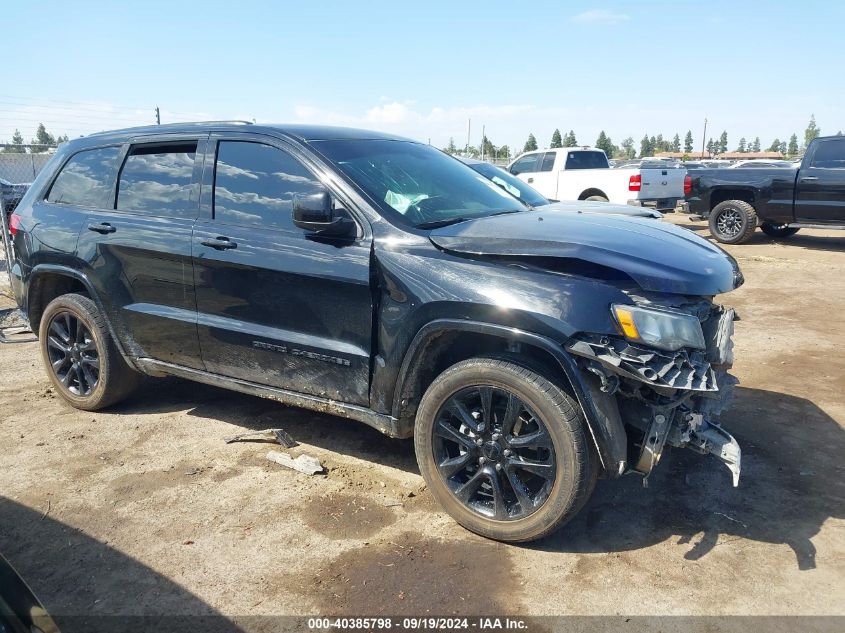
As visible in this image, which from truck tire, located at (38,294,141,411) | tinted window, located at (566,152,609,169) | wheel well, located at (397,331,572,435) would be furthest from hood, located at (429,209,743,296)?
tinted window, located at (566,152,609,169)

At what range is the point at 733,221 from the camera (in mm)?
13078

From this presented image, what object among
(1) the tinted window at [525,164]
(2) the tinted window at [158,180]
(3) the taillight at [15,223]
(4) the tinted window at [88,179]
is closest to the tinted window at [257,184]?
(2) the tinted window at [158,180]

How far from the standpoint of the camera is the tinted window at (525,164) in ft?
54.2

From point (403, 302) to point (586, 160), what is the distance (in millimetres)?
14209

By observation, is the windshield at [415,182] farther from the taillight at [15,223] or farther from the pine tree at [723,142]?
the pine tree at [723,142]

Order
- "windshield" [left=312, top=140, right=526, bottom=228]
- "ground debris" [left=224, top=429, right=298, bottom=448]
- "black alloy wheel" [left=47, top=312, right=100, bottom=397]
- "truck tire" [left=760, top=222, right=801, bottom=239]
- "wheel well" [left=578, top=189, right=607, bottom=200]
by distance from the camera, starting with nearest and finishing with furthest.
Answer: "windshield" [left=312, top=140, right=526, bottom=228]
"ground debris" [left=224, top=429, right=298, bottom=448]
"black alloy wheel" [left=47, top=312, right=100, bottom=397]
"truck tire" [left=760, top=222, right=801, bottom=239]
"wheel well" [left=578, top=189, right=607, bottom=200]

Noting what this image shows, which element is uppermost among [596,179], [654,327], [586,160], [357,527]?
[586,160]

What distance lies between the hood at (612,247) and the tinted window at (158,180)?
174 centimetres

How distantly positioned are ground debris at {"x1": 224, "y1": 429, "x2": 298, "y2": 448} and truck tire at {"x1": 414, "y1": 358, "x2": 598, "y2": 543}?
122 centimetres

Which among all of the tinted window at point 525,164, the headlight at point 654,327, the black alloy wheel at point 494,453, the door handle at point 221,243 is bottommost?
the black alloy wheel at point 494,453

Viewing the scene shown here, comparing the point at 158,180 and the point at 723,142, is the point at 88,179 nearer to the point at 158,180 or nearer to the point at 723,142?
the point at 158,180

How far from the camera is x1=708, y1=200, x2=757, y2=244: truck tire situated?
12.8 metres

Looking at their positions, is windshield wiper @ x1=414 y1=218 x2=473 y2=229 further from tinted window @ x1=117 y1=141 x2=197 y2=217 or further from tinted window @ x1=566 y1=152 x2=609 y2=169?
tinted window @ x1=566 y1=152 x2=609 y2=169

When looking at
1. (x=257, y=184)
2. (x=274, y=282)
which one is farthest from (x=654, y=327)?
(x=257, y=184)
